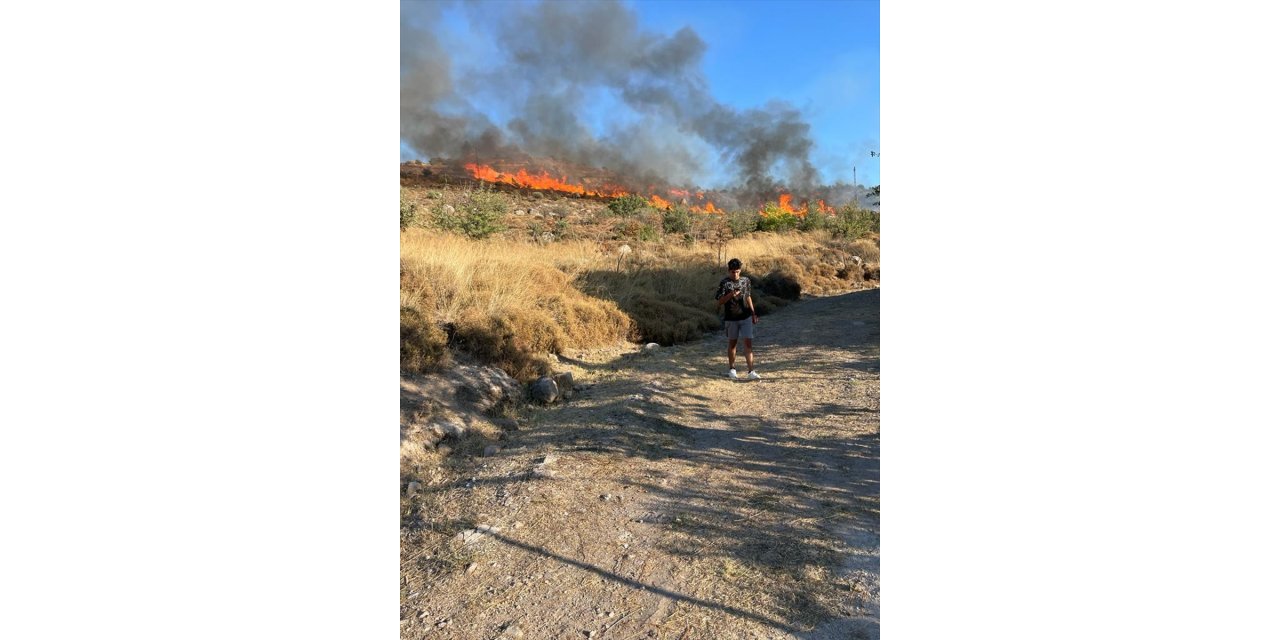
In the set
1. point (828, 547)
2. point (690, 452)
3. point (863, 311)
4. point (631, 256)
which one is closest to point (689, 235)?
point (631, 256)

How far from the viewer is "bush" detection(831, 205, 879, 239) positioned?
76.0 feet

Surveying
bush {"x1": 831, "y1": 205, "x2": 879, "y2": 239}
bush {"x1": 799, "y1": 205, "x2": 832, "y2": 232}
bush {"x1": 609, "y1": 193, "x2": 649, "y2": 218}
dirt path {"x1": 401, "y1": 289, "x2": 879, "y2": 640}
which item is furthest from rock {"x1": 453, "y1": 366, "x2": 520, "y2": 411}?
bush {"x1": 609, "y1": 193, "x2": 649, "y2": 218}

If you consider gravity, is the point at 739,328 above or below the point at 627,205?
below

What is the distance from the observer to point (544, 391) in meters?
5.79

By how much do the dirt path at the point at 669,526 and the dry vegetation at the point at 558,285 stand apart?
1.16 m

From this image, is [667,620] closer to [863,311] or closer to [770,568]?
[770,568]

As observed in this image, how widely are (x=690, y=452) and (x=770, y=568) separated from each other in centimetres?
163

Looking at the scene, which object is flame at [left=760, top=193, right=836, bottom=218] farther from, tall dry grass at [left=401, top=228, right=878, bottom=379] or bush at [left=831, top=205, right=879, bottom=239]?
tall dry grass at [left=401, top=228, right=878, bottom=379]

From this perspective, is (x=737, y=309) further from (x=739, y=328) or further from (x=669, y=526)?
(x=669, y=526)

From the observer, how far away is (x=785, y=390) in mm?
5902

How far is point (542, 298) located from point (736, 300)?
8.90ft

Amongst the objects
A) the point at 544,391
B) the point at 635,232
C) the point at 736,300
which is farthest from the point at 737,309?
the point at 635,232

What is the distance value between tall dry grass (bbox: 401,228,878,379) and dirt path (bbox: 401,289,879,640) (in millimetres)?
1133
